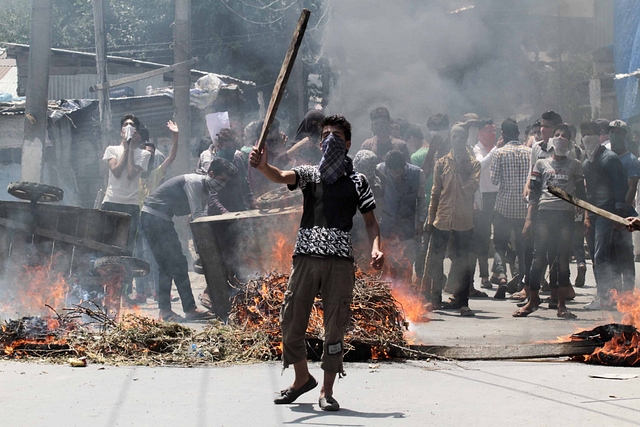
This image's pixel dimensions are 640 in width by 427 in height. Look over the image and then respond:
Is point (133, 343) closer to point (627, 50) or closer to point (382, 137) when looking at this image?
point (382, 137)

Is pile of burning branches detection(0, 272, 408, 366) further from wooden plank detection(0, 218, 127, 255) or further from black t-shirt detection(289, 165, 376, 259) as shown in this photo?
black t-shirt detection(289, 165, 376, 259)

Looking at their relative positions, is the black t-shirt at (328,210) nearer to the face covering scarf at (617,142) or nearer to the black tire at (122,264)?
the black tire at (122,264)

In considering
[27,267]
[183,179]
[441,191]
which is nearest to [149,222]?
[183,179]

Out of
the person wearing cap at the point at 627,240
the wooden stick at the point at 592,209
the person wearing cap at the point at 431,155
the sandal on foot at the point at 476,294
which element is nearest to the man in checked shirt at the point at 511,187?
→ the sandal on foot at the point at 476,294

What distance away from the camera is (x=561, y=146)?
8766 mm

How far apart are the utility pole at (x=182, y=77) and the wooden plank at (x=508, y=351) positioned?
10.0 meters

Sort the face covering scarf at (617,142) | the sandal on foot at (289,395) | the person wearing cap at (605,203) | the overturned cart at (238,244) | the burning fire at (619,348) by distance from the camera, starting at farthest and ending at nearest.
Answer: the face covering scarf at (617,142)
the person wearing cap at (605,203)
the overturned cart at (238,244)
the burning fire at (619,348)
the sandal on foot at (289,395)

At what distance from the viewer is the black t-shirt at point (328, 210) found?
489 cm

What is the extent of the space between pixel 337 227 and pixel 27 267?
13.3 ft

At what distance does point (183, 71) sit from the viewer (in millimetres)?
15633

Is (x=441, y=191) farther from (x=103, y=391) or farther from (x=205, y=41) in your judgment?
(x=205, y=41)

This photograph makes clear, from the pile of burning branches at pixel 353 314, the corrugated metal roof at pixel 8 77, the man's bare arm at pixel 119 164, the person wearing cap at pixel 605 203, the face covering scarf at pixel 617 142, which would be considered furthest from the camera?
the corrugated metal roof at pixel 8 77

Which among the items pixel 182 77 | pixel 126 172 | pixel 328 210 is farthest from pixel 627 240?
pixel 182 77

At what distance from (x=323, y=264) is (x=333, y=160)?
0.63m
